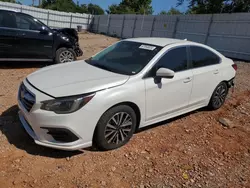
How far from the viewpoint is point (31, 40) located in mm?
7719

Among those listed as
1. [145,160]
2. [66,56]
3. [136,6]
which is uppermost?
[136,6]

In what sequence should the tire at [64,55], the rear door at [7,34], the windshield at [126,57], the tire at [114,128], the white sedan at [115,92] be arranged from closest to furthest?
the white sedan at [115,92] → the tire at [114,128] → the windshield at [126,57] → the rear door at [7,34] → the tire at [64,55]

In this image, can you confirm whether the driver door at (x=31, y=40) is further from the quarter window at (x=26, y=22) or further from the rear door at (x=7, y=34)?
the rear door at (x=7, y=34)

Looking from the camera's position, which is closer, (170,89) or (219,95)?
(170,89)

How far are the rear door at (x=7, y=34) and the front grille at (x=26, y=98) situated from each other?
430cm

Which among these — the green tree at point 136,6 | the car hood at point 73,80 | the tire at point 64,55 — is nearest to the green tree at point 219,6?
the tire at point 64,55

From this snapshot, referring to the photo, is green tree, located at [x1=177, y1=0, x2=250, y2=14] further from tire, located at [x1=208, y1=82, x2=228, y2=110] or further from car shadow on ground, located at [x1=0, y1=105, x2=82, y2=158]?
car shadow on ground, located at [x1=0, y1=105, x2=82, y2=158]

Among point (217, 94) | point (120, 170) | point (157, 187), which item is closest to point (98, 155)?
point (120, 170)

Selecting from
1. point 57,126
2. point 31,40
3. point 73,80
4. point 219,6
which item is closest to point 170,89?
point 73,80

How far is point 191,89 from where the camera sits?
14.9 feet

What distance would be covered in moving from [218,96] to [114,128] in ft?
9.23

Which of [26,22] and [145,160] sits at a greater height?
[26,22]

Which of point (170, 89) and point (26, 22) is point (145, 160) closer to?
point (170, 89)

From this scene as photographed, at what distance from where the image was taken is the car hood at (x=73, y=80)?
3.28 meters
